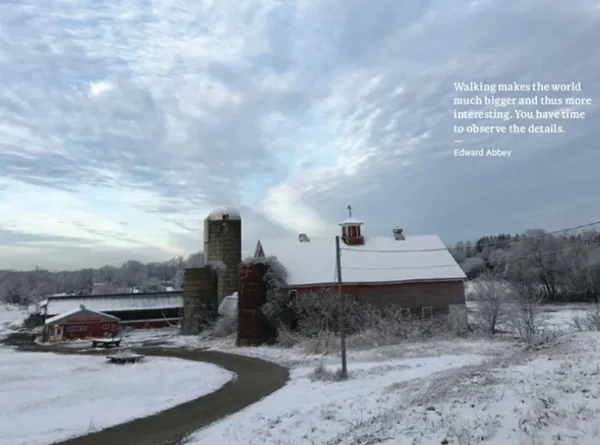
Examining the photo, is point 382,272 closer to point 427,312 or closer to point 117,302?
point 427,312

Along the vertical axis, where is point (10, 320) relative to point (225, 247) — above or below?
below

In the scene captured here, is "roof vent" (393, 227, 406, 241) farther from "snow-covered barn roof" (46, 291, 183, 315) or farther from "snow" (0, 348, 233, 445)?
"snow-covered barn roof" (46, 291, 183, 315)

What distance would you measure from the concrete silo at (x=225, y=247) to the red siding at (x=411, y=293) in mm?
14409

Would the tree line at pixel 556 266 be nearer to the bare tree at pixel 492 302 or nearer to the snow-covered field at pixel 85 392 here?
the bare tree at pixel 492 302

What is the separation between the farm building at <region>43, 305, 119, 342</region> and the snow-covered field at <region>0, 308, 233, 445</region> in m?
20.1

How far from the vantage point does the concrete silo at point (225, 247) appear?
47.3 meters

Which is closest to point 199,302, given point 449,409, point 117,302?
point 117,302

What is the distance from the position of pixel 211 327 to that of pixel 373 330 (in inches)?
755

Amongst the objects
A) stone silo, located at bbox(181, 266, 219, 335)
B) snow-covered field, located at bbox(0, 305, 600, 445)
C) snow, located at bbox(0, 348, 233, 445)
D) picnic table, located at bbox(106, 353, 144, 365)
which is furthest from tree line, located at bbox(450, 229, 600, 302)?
snow-covered field, located at bbox(0, 305, 600, 445)

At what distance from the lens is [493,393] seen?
395 inches

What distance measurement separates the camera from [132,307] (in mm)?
60375

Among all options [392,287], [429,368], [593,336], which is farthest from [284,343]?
[593,336]

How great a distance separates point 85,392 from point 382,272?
22.8 meters

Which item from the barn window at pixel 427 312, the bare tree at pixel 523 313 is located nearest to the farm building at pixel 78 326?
the barn window at pixel 427 312
